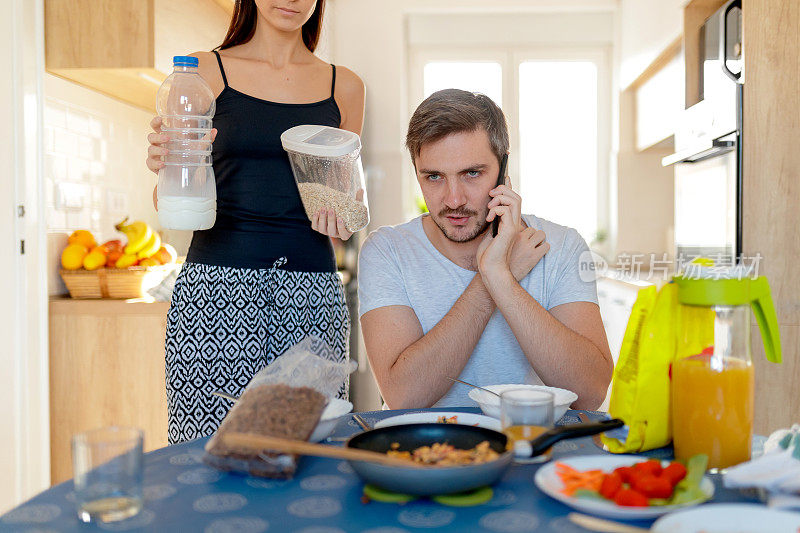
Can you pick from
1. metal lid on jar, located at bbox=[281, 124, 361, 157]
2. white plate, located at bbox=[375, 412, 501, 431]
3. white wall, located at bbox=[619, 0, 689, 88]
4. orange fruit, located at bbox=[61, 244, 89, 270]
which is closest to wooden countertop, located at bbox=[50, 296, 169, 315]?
orange fruit, located at bbox=[61, 244, 89, 270]

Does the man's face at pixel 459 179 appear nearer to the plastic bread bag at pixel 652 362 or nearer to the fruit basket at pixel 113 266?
the plastic bread bag at pixel 652 362

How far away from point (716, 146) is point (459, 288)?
4.41ft

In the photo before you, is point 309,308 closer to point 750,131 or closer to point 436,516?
point 436,516

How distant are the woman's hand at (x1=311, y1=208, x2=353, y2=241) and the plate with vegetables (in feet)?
2.67

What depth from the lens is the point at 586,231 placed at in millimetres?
5004

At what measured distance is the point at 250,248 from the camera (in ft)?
5.02

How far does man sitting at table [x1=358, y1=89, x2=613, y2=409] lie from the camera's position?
136 cm

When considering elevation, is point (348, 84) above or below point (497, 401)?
above

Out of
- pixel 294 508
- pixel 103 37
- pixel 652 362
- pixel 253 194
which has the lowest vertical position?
pixel 294 508

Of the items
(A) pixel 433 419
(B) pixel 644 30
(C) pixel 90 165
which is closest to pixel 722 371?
(A) pixel 433 419

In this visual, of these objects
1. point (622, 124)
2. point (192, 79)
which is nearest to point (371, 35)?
point (622, 124)

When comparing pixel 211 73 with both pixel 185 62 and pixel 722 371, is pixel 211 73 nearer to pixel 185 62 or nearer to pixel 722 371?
pixel 185 62

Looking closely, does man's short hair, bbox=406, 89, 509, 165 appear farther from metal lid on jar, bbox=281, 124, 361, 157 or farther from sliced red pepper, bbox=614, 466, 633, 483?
sliced red pepper, bbox=614, 466, 633, 483

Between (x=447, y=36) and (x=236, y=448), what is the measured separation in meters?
4.45
